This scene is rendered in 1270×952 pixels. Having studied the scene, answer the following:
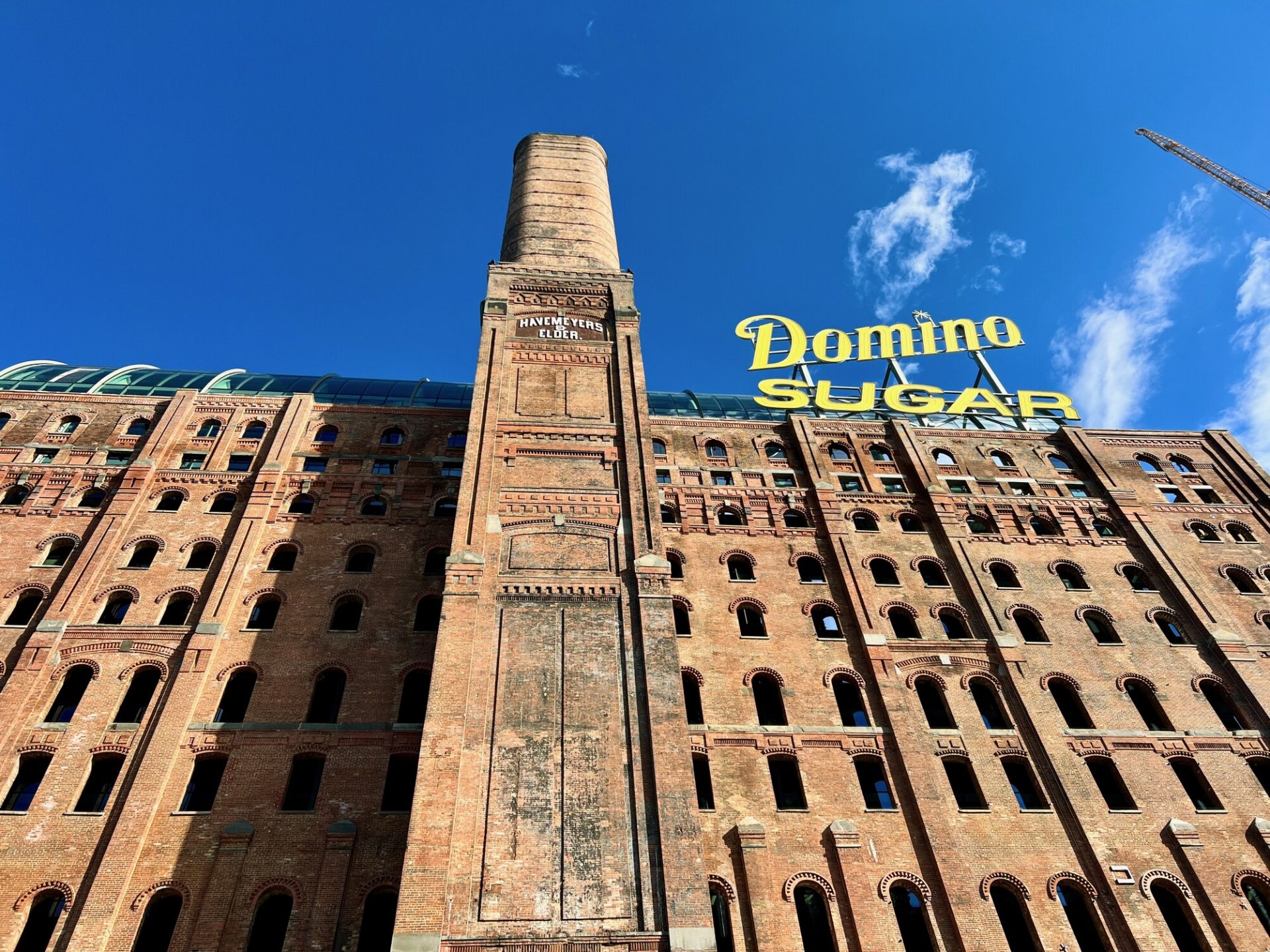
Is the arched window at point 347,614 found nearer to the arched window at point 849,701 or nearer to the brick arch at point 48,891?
the brick arch at point 48,891

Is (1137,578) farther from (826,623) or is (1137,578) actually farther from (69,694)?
(69,694)

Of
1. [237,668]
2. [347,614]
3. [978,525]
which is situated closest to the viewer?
[237,668]

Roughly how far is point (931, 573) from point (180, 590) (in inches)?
1068

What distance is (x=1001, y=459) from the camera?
117ft

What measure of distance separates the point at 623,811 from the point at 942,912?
953 cm

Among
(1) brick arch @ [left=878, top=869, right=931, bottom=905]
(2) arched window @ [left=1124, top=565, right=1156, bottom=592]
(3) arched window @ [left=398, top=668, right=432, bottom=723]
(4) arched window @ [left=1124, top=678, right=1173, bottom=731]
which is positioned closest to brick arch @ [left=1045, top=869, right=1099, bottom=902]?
(1) brick arch @ [left=878, top=869, right=931, bottom=905]

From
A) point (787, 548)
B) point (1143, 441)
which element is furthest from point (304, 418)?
point (1143, 441)

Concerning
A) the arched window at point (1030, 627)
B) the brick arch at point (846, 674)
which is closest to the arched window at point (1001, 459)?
the arched window at point (1030, 627)

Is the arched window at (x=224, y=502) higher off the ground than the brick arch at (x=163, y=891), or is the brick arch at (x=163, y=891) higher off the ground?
the arched window at (x=224, y=502)

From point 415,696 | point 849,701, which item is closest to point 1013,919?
point 849,701

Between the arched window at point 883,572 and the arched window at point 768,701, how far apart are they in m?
6.59

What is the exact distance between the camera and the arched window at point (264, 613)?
25625 millimetres

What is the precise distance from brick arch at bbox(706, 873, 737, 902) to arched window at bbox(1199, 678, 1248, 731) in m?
17.9

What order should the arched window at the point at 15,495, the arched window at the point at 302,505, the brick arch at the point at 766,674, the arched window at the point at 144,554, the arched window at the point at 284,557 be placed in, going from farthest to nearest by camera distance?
the arched window at the point at 302,505
the arched window at the point at 15,495
the arched window at the point at 284,557
the arched window at the point at 144,554
the brick arch at the point at 766,674
